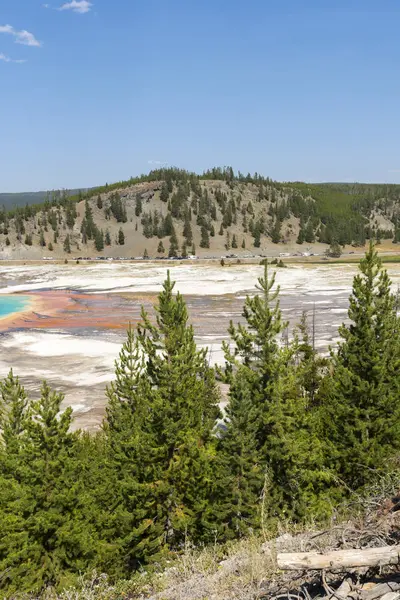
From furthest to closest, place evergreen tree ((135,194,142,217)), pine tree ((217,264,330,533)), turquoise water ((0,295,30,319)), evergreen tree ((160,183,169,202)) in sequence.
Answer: evergreen tree ((160,183,169,202)) → evergreen tree ((135,194,142,217)) → turquoise water ((0,295,30,319)) → pine tree ((217,264,330,533))

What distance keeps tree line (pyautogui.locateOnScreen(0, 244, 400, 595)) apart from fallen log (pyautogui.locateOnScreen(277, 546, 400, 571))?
25.2 ft

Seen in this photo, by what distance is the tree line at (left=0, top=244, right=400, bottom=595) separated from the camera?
14.7 meters

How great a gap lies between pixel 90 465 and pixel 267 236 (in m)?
167

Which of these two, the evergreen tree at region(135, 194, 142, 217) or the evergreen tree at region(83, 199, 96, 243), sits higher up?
the evergreen tree at region(135, 194, 142, 217)

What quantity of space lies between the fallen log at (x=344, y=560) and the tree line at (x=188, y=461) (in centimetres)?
768

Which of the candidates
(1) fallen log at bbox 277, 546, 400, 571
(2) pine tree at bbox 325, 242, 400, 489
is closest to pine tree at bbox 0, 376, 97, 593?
(2) pine tree at bbox 325, 242, 400, 489

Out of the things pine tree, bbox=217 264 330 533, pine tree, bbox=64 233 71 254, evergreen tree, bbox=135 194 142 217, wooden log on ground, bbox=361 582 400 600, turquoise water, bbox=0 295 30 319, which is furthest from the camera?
evergreen tree, bbox=135 194 142 217

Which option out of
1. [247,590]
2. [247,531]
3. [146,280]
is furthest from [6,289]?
[247,590]

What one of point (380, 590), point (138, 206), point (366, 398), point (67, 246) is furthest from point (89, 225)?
point (380, 590)

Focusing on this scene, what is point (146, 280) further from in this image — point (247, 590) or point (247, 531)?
point (247, 590)

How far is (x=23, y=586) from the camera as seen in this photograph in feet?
45.9

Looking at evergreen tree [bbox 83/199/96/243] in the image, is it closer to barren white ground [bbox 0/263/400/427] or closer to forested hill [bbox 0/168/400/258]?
forested hill [bbox 0/168/400/258]

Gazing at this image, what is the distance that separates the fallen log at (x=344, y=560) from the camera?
5594 mm

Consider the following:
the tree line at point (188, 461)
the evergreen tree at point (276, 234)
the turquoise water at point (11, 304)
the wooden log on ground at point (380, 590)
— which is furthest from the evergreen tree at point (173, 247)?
the wooden log on ground at point (380, 590)
